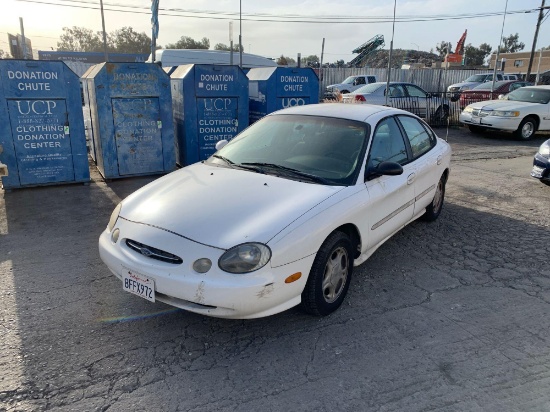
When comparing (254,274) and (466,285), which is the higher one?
(254,274)

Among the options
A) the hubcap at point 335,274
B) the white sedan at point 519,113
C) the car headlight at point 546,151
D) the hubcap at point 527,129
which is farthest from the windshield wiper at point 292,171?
the hubcap at point 527,129

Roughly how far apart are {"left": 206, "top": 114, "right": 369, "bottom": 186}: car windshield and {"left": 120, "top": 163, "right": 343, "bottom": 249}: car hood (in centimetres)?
18

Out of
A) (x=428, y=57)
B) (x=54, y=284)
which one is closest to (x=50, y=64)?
(x=54, y=284)

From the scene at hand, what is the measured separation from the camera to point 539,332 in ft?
10.6

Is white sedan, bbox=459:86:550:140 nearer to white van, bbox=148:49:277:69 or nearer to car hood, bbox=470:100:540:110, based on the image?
car hood, bbox=470:100:540:110

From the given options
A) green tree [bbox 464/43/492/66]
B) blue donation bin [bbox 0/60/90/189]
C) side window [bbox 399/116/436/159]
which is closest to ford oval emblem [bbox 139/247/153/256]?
side window [bbox 399/116/436/159]

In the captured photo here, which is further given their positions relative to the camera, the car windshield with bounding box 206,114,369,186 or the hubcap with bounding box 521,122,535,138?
the hubcap with bounding box 521,122,535,138

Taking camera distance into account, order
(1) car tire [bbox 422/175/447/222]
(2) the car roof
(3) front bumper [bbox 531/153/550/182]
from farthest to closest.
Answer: (3) front bumper [bbox 531/153/550/182]
(1) car tire [bbox 422/175/447/222]
(2) the car roof

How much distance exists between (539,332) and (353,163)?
193cm

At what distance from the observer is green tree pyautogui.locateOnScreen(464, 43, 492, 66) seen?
81.3 m

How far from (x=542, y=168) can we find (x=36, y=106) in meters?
8.08

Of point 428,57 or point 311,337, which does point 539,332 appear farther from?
point 428,57

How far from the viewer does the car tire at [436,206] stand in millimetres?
5469

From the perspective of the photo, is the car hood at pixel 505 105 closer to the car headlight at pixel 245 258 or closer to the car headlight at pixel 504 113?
the car headlight at pixel 504 113
